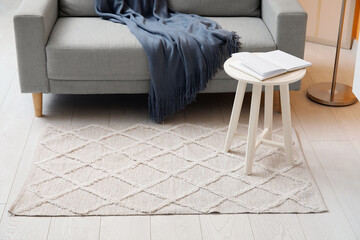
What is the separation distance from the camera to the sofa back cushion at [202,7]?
330 centimetres

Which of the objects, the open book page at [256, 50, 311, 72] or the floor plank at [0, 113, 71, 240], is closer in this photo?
the floor plank at [0, 113, 71, 240]

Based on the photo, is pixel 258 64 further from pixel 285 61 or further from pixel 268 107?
pixel 268 107

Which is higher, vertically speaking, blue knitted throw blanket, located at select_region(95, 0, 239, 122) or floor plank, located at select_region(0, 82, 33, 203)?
blue knitted throw blanket, located at select_region(95, 0, 239, 122)

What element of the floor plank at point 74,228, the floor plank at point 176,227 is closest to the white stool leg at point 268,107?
the floor plank at point 176,227

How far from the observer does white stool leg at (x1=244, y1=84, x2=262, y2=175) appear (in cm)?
238

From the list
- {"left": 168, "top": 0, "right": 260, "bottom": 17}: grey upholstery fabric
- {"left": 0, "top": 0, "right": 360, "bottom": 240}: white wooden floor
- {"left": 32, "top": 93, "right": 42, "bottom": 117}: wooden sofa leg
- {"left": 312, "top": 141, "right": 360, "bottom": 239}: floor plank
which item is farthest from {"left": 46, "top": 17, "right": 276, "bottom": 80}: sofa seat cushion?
{"left": 312, "top": 141, "right": 360, "bottom": 239}: floor plank

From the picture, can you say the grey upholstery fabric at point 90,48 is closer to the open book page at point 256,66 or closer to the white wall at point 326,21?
the open book page at point 256,66

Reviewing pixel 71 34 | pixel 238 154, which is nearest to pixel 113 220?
pixel 238 154

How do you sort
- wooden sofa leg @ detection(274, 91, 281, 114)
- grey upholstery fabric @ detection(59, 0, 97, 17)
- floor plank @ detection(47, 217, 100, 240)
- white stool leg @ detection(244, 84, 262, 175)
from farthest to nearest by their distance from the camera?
grey upholstery fabric @ detection(59, 0, 97, 17), wooden sofa leg @ detection(274, 91, 281, 114), white stool leg @ detection(244, 84, 262, 175), floor plank @ detection(47, 217, 100, 240)

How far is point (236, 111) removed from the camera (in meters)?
2.53

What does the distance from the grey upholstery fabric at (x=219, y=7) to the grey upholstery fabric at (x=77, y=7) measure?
0.49m

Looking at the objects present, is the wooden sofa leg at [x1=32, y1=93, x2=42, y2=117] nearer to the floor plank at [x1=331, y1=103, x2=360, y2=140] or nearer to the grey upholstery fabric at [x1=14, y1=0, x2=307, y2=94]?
the grey upholstery fabric at [x1=14, y1=0, x2=307, y2=94]

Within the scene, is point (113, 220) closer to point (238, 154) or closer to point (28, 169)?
point (28, 169)

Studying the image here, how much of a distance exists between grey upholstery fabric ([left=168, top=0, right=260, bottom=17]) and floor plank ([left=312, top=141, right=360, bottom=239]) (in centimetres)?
102
